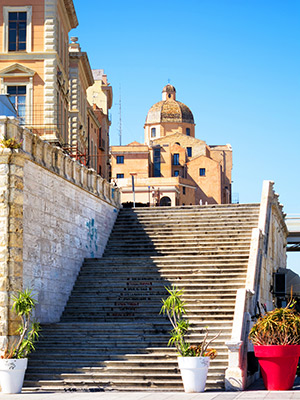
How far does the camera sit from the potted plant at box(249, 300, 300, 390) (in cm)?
1614

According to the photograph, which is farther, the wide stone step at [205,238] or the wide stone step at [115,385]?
the wide stone step at [205,238]

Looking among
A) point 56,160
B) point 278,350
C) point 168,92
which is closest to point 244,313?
point 278,350

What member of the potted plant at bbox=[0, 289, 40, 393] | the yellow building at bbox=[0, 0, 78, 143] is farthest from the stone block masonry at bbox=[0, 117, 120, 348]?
the yellow building at bbox=[0, 0, 78, 143]

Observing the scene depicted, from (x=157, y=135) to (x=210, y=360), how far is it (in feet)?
310

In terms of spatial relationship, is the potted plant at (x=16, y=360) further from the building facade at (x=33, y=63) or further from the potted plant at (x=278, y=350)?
the building facade at (x=33, y=63)

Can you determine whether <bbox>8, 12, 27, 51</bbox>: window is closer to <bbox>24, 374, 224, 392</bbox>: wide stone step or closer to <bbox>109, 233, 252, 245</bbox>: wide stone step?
<bbox>109, 233, 252, 245</bbox>: wide stone step

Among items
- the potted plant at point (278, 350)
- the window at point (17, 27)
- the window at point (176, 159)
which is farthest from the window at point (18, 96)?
the window at point (176, 159)

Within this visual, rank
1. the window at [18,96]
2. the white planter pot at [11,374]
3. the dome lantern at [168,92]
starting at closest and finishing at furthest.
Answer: the white planter pot at [11,374] → the window at [18,96] → the dome lantern at [168,92]

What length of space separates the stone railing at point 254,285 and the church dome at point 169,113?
7992 cm

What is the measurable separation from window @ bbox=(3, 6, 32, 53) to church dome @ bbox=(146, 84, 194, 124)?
76.0m

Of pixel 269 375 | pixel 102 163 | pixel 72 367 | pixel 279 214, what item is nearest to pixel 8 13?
pixel 279 214

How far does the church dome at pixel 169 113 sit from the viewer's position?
11075cm

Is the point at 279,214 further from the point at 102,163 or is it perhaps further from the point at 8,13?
the point at 102,163

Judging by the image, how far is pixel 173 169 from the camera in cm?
9162
